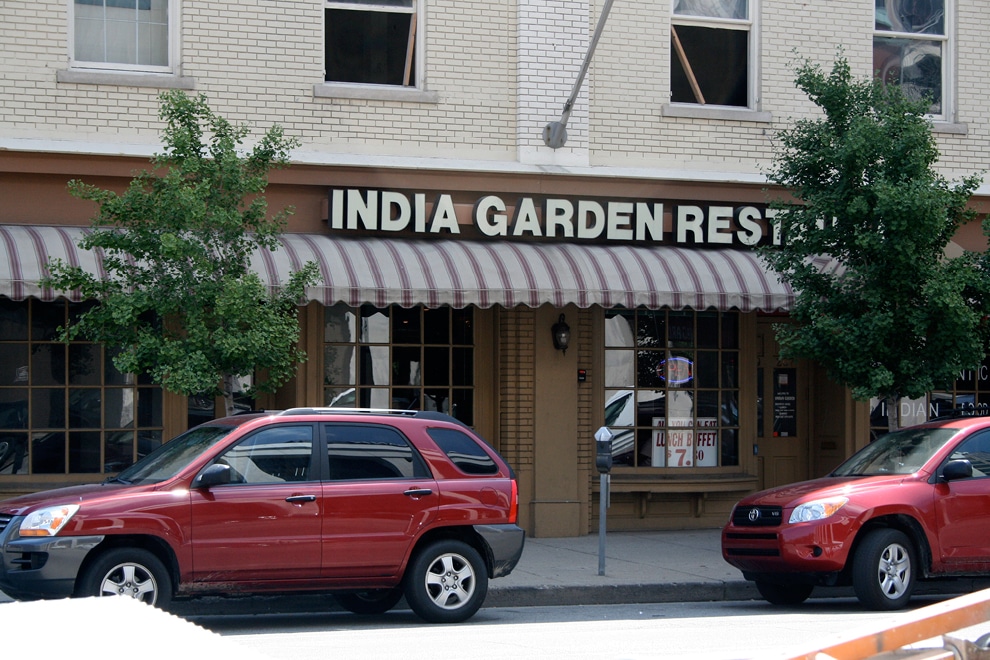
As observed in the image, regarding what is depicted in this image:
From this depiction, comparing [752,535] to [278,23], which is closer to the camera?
[752,535]

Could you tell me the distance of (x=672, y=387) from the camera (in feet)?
50.6

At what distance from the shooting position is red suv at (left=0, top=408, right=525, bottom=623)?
8.45 m

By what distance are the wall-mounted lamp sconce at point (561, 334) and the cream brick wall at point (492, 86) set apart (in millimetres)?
1867

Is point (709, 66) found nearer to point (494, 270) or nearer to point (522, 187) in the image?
point (522, 187)

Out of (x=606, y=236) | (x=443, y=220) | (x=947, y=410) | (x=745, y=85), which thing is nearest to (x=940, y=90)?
(x=745, y=85)

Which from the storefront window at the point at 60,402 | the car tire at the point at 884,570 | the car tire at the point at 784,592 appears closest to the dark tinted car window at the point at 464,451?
the car tire at the point at 784,592

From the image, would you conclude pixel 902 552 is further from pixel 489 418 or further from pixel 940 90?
pixel 940 90

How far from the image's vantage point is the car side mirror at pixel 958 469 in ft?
33.6

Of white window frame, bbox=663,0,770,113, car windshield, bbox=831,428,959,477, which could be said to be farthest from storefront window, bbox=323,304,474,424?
car windshield, bbox=831,428,959,477

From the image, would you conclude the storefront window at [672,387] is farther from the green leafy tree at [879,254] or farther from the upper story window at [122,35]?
the upper story window at [122,35]

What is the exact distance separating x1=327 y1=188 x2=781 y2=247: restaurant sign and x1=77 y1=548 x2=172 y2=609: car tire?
19.2 feet

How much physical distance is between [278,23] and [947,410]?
9.73m

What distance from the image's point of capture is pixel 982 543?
10.4 metres

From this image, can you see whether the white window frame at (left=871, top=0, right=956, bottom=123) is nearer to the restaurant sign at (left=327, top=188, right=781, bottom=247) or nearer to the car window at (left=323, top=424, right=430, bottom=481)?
the restaurant sign at (left=327, top=188, right=781, bottom=247)
